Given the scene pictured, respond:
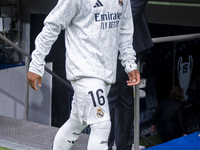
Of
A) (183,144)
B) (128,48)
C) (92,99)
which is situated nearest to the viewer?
(92,99)

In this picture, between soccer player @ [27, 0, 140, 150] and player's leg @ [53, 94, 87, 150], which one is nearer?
soccer player @ [27, 0, 140, 150]

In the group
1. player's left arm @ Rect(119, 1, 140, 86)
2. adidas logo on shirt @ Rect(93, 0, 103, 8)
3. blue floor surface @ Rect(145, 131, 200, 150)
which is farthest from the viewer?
blue floor surface @ Rect(145, 131, 200, 150)

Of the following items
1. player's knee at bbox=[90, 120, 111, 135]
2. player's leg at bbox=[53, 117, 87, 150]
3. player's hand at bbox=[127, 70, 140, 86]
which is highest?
player's hand at bbox=[127, 70, 140, 86]

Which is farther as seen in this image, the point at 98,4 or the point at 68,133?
the point at 68,133

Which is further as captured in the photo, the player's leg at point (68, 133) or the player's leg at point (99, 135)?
the player's leg at point (68, 133)

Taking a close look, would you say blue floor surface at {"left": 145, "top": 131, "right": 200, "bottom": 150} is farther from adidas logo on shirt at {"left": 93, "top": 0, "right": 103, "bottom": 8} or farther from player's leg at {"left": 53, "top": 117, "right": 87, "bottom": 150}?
adidas logo on shirt at {"left": 93, "top": 0, "right": 103, "bottom": 8}

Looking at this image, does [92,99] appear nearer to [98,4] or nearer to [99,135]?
[99,135]

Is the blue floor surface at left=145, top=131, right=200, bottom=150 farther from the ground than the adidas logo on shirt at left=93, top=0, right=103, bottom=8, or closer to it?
closer to it

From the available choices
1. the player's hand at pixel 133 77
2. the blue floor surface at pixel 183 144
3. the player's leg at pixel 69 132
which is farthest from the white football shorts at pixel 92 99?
the blue floor surface at pixel 183 144

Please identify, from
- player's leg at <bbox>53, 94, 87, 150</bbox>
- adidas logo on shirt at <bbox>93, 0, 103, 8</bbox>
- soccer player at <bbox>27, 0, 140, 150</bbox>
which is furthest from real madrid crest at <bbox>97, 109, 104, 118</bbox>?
adidas logo on shirt at <bbox>93, 0, 103, 8</bbox>

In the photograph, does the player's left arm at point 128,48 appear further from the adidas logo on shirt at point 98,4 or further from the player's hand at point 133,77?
the adidas logo on shirt at point 98,4

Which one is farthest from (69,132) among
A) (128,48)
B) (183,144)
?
(183,144)

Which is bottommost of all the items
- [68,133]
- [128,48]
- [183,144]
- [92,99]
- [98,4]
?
[183,144]

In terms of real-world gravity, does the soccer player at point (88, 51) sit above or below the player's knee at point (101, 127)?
above
